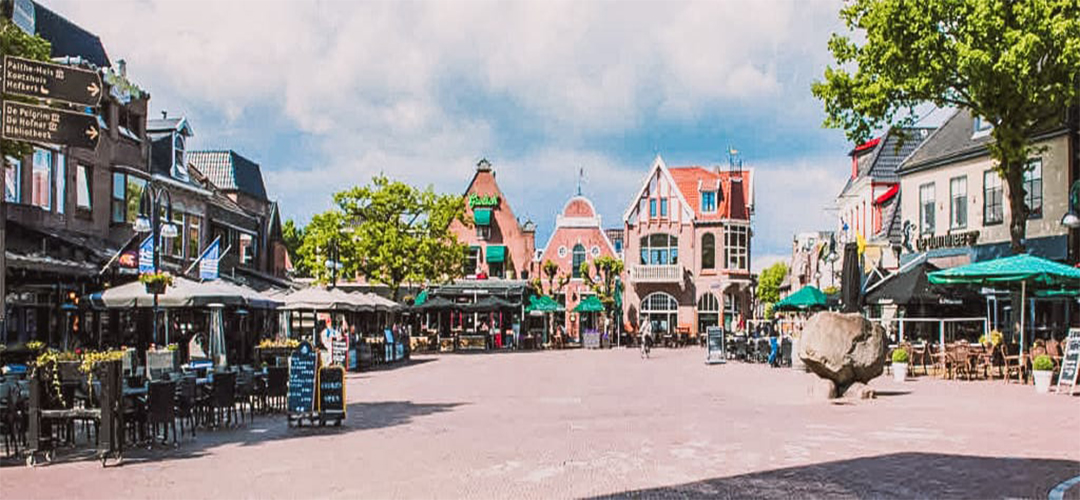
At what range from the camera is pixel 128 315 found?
29.9 m

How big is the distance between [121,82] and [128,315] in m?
7.18

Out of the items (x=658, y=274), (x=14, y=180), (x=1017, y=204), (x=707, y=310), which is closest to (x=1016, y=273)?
(x=1017, y=204)

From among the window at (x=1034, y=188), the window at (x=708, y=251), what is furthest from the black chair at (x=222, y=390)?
the window at (x=708, y=251)

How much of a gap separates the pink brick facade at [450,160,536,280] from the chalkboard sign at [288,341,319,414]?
47.7 metres

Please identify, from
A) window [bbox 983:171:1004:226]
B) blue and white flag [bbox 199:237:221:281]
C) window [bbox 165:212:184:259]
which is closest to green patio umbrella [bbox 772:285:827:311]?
window [bbox 983:171:1004:226]

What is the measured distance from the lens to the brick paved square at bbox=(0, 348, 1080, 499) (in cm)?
933

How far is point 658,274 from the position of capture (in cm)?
6066

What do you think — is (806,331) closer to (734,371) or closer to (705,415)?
(705,415)

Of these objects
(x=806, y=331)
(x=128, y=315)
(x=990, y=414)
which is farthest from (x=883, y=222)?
(x=128, y=315)

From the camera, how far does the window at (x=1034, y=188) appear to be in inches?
1133

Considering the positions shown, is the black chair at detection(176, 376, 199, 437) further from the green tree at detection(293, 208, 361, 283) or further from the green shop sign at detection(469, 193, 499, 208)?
the green shop sign at detection(469, 193, 499, 208)

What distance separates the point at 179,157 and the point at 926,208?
27.5 meters

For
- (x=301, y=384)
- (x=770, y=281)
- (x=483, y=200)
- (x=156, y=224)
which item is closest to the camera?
(x=301, y=384)

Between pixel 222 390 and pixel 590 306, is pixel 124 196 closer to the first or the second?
pixel 222 390
